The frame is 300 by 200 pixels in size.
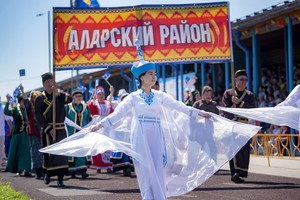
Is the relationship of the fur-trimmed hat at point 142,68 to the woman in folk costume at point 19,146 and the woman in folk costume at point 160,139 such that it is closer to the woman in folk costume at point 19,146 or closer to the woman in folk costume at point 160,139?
the woman in folk costume at point 160,139

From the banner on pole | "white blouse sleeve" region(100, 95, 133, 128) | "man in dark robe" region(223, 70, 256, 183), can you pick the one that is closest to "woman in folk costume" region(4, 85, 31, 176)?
the banner on pole

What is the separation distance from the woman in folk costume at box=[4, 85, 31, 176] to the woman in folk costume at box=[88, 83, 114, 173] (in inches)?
63.3

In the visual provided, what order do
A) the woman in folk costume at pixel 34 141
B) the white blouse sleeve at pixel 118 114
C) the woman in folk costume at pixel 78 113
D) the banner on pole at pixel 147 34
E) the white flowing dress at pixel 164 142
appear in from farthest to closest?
the woman in folk costume at pixel 34 141
the woman in folk costume at pixel 78 113
the banner on pole at pixel 147 34
the white blouse sleeve at pixel 118 114
the white flowing dress at pixel 164 142

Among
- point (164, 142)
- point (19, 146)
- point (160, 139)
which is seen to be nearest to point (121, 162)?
point (19, 146)

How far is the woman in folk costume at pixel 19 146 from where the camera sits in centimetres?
1534

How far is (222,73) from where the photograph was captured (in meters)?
27.9

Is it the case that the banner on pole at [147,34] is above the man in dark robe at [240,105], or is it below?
above

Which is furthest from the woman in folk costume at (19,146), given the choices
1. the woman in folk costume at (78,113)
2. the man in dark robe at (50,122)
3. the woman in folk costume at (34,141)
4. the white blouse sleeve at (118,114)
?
the white blouse sleeve at (118,114)

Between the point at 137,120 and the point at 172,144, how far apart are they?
0.78 meters

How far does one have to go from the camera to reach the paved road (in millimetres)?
9344

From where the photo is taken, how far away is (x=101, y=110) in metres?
15.3

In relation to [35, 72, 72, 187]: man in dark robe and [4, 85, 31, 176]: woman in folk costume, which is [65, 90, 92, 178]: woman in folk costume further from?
[35, 72, 72, 187]: man in dark robe

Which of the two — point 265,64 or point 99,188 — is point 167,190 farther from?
point 265,64

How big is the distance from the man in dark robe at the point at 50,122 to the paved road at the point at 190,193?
13.1 inches
